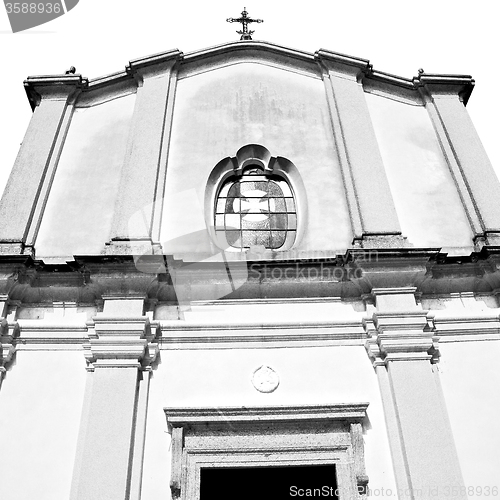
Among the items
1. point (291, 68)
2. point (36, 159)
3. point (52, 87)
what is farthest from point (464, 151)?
point (52, 87)

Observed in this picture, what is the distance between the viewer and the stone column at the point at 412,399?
606 cm

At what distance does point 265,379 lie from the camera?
6875 mm

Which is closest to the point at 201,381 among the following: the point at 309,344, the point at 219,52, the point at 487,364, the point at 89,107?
the point at 309,344

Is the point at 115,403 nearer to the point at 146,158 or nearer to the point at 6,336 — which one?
the point at 6,336

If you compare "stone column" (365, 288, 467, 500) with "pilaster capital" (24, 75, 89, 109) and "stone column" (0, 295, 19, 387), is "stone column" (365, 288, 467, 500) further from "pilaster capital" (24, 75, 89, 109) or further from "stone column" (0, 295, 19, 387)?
"pilaster capital" (24, 75, 89, 109)

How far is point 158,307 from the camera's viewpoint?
293 inches

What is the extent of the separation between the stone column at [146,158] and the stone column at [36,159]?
1077mm

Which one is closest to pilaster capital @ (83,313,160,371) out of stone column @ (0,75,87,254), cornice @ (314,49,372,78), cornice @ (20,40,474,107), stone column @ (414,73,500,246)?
stone column @ (0,75,87,254)

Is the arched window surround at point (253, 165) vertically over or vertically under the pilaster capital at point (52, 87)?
under

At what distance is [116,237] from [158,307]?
1.08 meters

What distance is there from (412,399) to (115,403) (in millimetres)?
3068

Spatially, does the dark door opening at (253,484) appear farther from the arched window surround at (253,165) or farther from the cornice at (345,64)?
the cornice at (345,64)

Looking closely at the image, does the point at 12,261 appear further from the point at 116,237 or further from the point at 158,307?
the point at 158,307

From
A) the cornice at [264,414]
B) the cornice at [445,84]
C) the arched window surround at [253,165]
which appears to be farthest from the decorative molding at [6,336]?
the cornice at [445,84]
